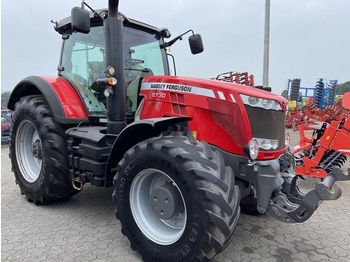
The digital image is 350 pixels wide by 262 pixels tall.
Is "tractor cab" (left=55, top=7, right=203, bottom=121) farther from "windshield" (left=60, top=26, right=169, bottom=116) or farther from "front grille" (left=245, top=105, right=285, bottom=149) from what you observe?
"front grille" (left=245, top=105, right=285, bottom=149)

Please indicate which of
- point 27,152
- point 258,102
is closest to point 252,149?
point 258,102

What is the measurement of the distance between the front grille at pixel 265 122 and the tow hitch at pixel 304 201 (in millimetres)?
518

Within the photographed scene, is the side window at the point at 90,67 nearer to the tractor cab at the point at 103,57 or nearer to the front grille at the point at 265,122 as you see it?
the tractor cab at the point at 103,57

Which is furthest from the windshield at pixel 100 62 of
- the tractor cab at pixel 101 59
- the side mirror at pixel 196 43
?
the side mirror at pixel 196 43

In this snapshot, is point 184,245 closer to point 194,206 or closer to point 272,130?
point 194,206

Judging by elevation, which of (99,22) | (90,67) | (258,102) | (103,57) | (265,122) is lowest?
(265,122)

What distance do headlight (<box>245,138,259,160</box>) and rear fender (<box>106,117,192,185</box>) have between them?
1.99 ft

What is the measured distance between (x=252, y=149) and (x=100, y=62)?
2.12 metres

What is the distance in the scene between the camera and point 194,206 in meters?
2.20

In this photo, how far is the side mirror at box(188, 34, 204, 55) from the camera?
3.80 metres

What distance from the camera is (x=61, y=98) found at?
3480 millimetres

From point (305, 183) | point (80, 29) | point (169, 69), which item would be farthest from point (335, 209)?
point (80, 29)

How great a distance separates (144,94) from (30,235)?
6.15 ft

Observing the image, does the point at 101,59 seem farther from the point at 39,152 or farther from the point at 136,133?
the point at 39,152
